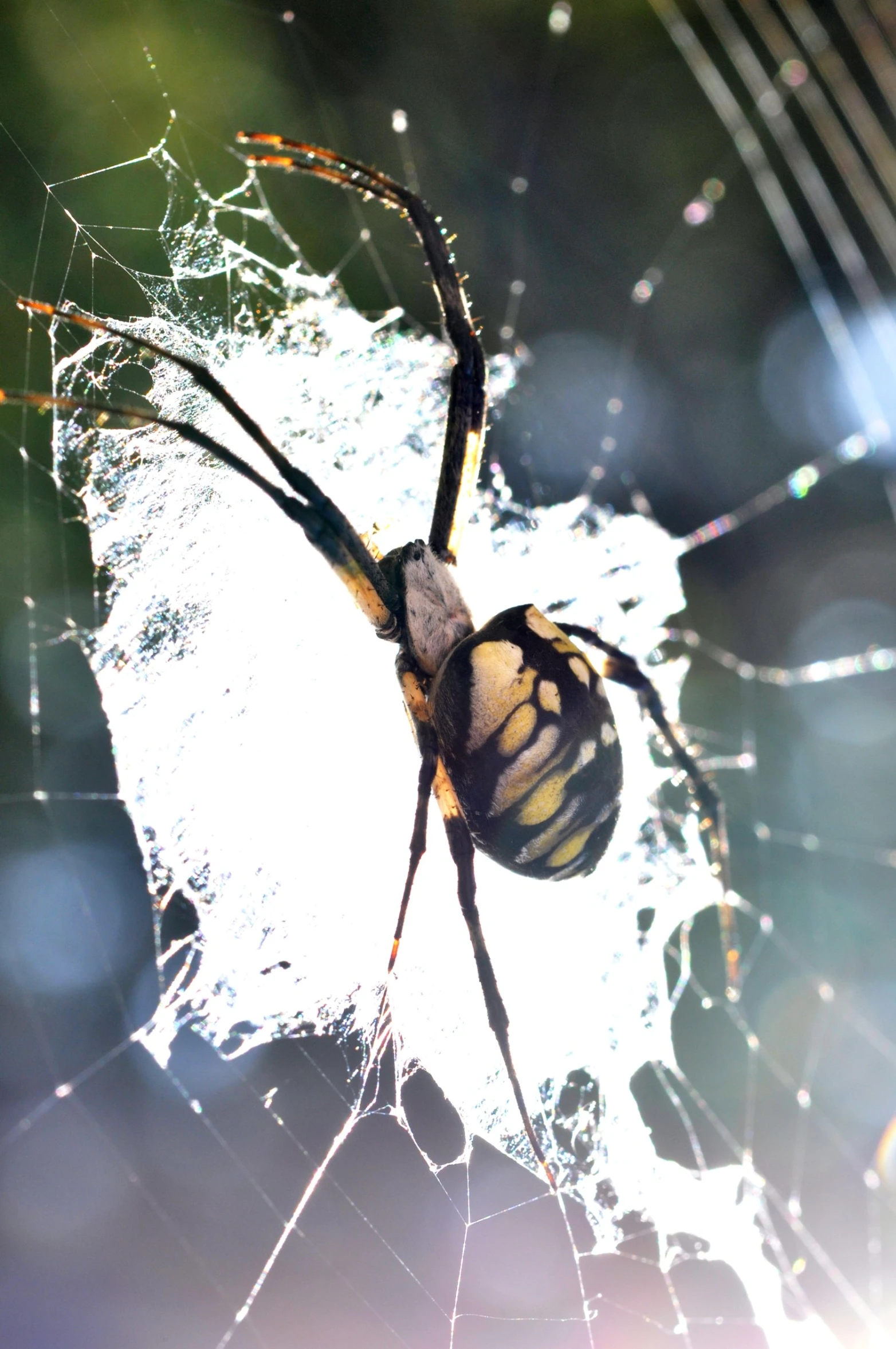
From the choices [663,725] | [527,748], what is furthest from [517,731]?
[663,725]

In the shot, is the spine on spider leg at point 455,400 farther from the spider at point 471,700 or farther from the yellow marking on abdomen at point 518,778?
Answer: the yellow marking on abdomen at point 518,778

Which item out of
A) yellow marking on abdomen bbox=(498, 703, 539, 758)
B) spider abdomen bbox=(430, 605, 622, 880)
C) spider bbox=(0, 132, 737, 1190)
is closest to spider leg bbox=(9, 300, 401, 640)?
spider bbox=(0, 132, 737, 1190)

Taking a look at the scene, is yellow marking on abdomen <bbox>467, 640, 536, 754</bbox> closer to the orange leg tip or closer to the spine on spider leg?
the spine on spider leg

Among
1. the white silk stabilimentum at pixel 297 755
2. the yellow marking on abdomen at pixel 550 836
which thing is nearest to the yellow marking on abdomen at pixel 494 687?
the yellow marking on abdomen at pixel 550 836

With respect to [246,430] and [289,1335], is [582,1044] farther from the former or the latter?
[246,430]

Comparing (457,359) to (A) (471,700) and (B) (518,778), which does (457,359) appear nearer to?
(A) (471,700)

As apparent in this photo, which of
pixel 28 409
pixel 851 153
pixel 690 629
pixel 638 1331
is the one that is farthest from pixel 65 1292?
pixel 851 153
